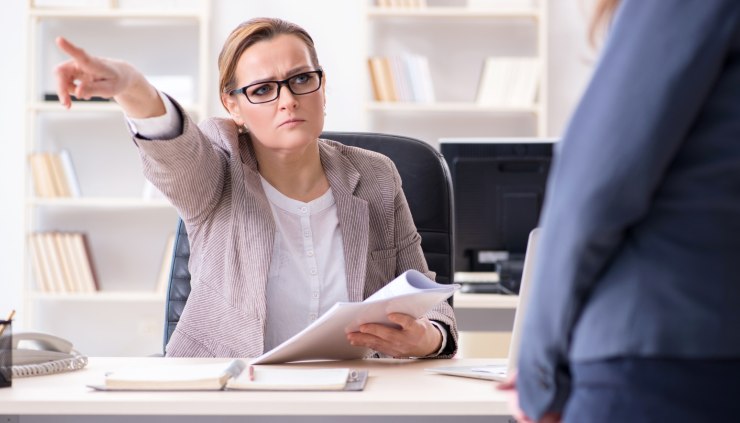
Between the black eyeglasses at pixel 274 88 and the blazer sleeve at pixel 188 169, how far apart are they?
0.13 meters

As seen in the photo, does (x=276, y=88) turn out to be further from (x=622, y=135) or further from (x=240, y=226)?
(x=622, y=135)

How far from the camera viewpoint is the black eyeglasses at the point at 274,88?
5.98 feet

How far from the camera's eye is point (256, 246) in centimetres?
171

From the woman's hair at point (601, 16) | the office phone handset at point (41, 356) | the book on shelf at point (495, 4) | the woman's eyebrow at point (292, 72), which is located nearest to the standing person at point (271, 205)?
the woman's eyebrow at point (292, 72)

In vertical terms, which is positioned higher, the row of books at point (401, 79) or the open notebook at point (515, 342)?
the row of books at point (401, 79)

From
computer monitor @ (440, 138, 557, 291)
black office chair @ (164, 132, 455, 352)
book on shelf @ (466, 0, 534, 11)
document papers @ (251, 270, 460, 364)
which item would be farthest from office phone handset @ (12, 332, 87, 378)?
book on shelf @ (466, 0, 534, 11)

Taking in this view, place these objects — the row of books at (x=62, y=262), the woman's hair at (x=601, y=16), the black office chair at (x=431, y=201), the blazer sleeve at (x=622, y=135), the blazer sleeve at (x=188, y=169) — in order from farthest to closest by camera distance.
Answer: the row of books at (x=62, y=262), the black office chair at (x=431, y=201), the blazer sleeve at (x=188, y=169), the woman's hair at (x=601, y=16), the blazer sleeve at (x=622, y=135)

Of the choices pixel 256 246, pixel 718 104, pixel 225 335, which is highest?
pixel 718 104

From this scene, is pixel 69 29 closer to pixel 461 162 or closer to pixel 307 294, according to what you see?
pixel 461 162

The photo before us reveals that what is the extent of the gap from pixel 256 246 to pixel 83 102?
9.76 feet

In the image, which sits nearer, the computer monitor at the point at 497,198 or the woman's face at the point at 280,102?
the woman's face at the point at 280,102

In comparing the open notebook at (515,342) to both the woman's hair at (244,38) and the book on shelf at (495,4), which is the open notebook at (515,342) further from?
the book on shelf at (495,4)

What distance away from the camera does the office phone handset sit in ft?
4.31

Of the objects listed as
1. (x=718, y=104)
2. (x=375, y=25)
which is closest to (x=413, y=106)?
(x=375, y=25)
